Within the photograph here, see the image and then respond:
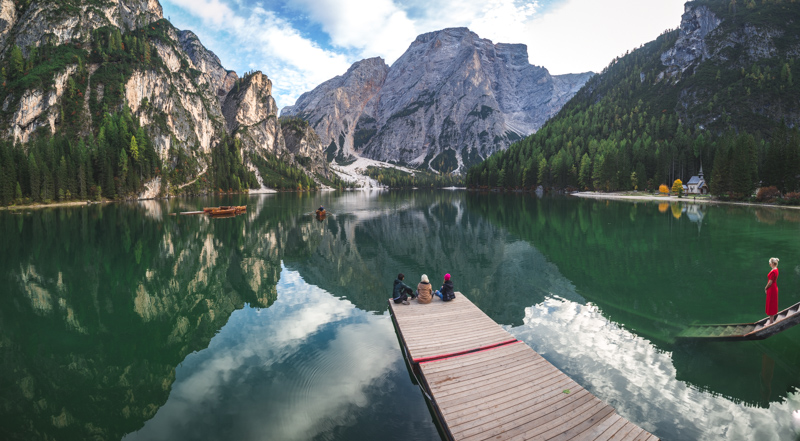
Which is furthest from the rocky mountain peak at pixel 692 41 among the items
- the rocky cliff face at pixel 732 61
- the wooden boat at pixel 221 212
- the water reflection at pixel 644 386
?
the water reflection at pixel 644 386

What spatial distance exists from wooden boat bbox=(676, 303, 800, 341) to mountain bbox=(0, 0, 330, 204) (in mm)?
103187

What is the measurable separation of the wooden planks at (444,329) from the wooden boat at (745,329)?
7.54 meters

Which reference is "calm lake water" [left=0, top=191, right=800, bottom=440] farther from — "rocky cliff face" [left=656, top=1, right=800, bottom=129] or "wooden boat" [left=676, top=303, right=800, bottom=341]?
"rocky cliff face" [left=656, top=1, right=800, bottom=129]

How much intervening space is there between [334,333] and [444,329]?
5236mm

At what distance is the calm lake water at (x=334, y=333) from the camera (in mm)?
9711

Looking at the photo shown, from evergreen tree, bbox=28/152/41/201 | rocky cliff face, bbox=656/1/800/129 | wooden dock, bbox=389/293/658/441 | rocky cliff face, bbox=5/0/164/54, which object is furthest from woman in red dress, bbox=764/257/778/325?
rocky cliff face, bbox=5/0/164/54

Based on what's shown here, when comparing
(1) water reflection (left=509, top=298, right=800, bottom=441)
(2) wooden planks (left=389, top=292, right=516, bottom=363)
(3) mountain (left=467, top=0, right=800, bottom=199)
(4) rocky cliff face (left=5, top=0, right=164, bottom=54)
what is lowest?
(1) water reflection (left=509, top=298, right=800, bottom=441)

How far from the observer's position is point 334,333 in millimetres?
16141

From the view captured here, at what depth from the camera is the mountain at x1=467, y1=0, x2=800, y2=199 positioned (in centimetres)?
11194

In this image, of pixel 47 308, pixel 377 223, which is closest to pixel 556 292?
pixel 47 308

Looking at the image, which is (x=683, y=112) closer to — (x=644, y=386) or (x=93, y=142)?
(x=644, y=386)

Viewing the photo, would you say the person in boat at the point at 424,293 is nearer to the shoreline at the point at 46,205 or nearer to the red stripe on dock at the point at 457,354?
the red stripe on dock at the point at 457,354

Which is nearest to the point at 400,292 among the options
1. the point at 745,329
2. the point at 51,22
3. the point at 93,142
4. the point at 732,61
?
the point at 745,329

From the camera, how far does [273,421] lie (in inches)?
380
